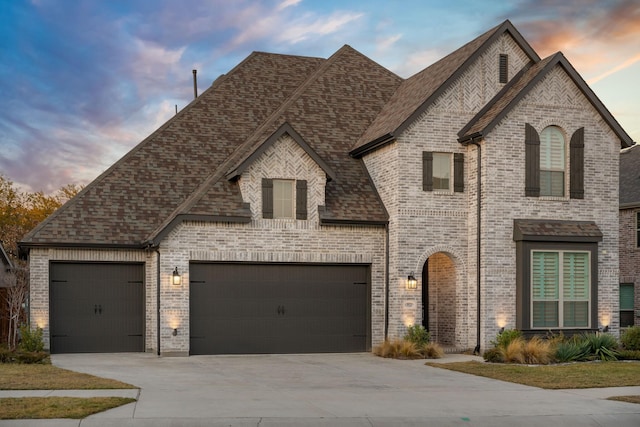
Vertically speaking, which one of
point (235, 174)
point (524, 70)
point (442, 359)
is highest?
point (524, 70)

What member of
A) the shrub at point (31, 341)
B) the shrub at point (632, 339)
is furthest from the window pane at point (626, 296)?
the shrub at point (31, 341)

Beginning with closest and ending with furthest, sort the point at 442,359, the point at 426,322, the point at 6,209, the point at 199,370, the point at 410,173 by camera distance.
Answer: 1. the point at 199,370
2. the point at 442,359
3. the point at 410,173
4. the point at 426,322
5. the point at 6,209

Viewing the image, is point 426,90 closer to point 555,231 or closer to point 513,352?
point 555,231

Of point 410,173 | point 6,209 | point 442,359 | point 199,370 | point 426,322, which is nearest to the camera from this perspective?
point 199,370

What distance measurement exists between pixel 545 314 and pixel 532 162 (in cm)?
438

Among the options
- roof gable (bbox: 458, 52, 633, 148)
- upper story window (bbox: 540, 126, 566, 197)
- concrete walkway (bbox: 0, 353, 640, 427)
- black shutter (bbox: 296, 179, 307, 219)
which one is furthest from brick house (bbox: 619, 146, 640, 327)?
concrete walkway (bbox: 0, 353, 640, 427)

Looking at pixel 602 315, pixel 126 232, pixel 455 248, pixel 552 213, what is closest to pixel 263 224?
pixel 126 232

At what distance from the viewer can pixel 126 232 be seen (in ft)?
79.2

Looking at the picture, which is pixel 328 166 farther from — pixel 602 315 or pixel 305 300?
pixel 602 315

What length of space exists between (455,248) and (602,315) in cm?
471

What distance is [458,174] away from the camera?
24891 mm

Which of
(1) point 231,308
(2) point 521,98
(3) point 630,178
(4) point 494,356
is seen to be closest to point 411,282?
(4) point 494,356

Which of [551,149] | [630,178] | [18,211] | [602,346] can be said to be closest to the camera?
[602,346]

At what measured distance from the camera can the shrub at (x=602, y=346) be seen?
74.1 feet
